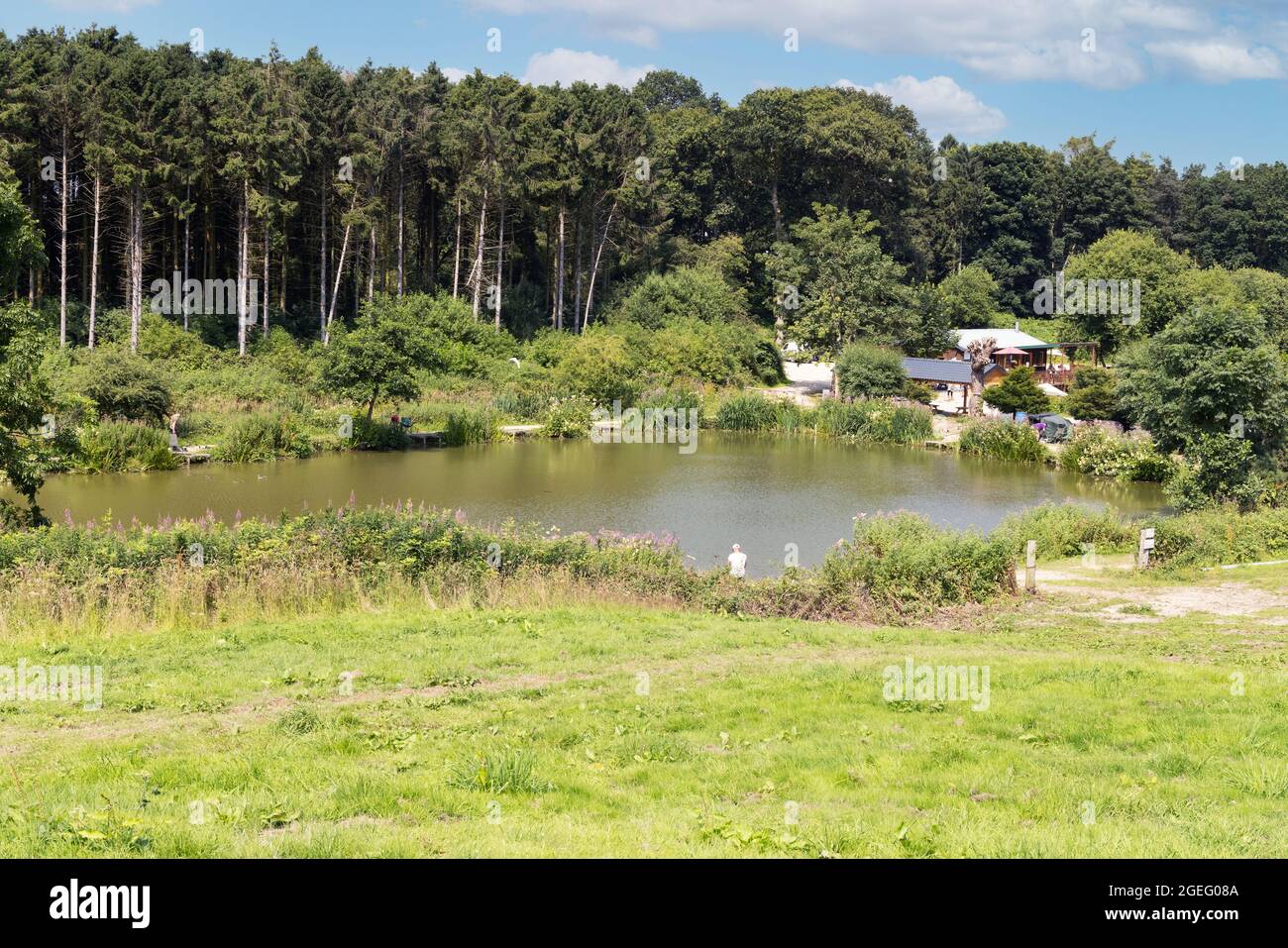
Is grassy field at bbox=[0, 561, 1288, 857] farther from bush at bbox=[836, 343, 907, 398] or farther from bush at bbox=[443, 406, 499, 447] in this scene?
bush at bbox=[836, 343, 907, 398]

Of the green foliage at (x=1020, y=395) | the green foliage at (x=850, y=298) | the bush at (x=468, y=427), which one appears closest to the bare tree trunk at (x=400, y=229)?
the bush at (x=468, y=427)

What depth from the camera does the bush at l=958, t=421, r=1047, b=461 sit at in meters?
44.6

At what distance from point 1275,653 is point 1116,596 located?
205 inches

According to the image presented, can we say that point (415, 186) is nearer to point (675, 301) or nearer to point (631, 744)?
point (675, 301)

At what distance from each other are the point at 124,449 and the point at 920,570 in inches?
1073

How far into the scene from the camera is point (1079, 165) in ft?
341

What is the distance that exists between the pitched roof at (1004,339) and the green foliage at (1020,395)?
12929mm

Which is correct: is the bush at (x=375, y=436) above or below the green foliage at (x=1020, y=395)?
below

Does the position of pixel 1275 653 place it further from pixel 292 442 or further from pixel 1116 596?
pixel 292 442

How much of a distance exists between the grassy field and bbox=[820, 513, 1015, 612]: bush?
308 centimetres

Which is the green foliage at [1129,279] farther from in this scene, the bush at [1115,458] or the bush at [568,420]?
the bush at [568,420]

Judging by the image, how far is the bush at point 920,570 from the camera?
20391 millimetres
